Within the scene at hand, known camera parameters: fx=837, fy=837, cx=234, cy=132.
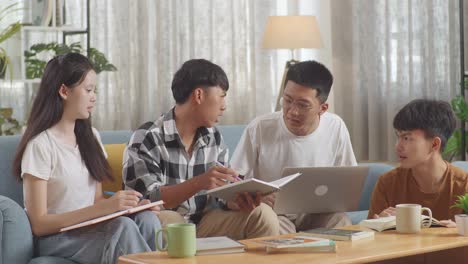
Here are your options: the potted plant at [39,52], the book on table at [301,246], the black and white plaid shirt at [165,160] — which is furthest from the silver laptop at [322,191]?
the potted plant at [39,52]

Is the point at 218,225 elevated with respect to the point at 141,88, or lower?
lower

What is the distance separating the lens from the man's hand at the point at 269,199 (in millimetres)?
3113

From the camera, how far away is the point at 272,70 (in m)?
6.09

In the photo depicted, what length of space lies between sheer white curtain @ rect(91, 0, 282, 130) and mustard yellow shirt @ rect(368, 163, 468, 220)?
304 centimetres

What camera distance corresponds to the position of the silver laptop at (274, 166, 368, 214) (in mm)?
2941

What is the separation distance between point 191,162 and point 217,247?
3.03 feet

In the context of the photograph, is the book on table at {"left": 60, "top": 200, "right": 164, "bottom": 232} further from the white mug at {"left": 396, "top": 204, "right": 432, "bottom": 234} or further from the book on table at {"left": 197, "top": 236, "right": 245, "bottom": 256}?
the white mug at {"left": 396, "top": 204, "right": 432, "bottom": 234}

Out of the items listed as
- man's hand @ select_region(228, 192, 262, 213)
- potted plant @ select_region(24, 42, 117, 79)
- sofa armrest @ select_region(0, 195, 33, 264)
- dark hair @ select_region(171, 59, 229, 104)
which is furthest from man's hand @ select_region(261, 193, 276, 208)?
potted plant @ select_region(24, 42, 117, 79)

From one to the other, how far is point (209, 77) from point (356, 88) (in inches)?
103

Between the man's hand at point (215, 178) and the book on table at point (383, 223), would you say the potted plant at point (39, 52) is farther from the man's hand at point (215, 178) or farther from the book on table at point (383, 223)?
the book on table at point (383, 223)

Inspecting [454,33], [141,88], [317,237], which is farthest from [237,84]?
[317,237]

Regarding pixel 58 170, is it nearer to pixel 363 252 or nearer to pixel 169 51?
pixel 363 252

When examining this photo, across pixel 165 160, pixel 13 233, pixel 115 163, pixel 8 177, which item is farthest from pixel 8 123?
pixel 13 233

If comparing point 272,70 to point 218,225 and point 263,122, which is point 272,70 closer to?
point 263,122
